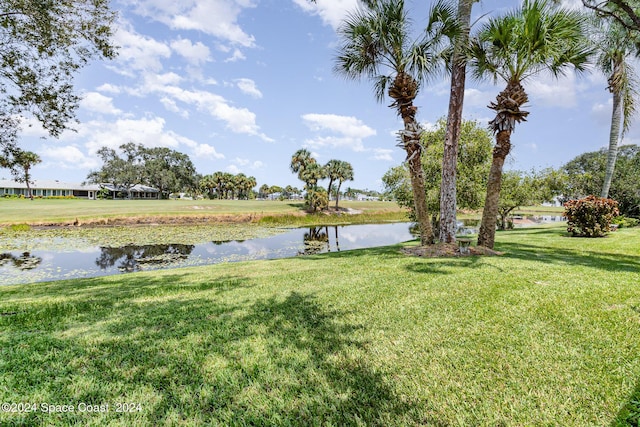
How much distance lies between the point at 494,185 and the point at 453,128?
91.8 inches

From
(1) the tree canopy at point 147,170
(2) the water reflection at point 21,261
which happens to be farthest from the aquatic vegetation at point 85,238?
(1) the tree canopy at point 147,170

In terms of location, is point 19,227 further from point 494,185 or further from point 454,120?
point 494,185

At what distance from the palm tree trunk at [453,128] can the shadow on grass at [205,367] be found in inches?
272

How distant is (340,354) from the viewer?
129 inches

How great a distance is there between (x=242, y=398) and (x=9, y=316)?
4.85 m

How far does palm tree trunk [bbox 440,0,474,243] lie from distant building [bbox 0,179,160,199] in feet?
260

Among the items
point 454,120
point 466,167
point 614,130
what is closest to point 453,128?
point 454,120

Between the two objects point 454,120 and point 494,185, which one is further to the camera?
point 454,120

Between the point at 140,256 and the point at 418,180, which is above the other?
the point at 418,180

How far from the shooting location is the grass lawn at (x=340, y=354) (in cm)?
239

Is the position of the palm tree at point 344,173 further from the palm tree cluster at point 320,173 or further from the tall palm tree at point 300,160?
the tall palm tree at point 300,160

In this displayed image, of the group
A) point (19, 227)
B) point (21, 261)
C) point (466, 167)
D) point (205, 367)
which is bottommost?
point (21, 261)

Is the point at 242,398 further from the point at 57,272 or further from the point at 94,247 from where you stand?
the point at 94,247

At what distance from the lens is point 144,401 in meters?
2.54
